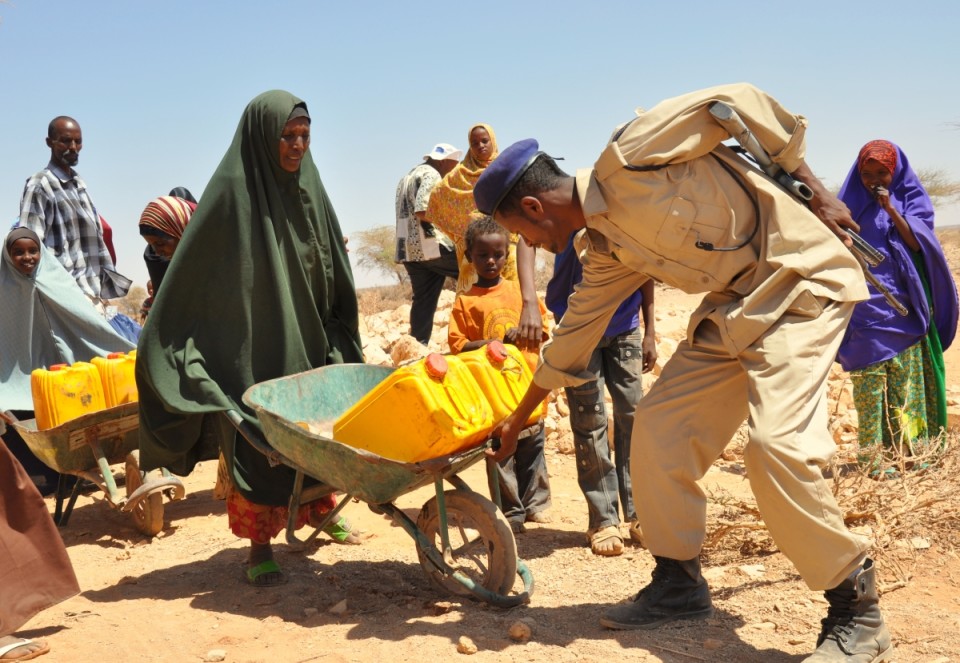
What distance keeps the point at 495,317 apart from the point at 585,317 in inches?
62.4

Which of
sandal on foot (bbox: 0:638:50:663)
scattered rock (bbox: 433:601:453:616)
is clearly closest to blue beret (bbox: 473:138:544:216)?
scattered rock (bbox: 433:601:453:616)

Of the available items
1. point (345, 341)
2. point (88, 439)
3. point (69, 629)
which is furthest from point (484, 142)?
point (69, 629)

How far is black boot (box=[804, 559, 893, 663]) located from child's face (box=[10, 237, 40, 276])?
5.57 metres

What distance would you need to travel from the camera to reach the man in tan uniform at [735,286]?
2963 mm

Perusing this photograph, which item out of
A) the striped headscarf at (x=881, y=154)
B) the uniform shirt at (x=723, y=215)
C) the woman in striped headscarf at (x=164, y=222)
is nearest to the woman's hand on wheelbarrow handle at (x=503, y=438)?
the uniform shirt at (x=723, y=215)

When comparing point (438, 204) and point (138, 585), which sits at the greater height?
point (438, 204)

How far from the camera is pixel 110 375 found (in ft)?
18.2

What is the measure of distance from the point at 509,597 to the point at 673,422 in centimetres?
107

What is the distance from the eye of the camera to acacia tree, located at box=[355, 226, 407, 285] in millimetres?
24750

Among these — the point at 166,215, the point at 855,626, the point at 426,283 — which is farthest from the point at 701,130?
the point at 426,283

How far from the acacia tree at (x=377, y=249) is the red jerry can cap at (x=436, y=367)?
20795 millimetres

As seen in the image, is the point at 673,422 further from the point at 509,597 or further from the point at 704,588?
the point at 509,597

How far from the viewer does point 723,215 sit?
10.1ft

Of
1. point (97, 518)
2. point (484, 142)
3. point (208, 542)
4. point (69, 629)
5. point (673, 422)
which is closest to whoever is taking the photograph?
point (673, 422)
